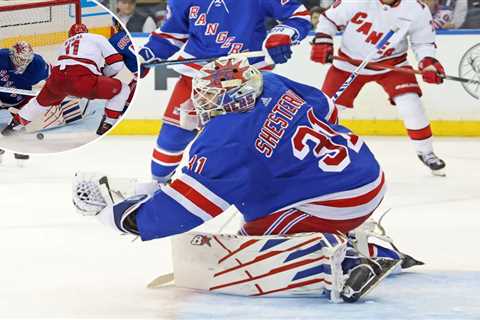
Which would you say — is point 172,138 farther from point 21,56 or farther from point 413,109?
point 21,56

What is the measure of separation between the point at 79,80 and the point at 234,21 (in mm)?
2021

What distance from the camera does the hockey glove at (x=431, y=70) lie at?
6.45 metres

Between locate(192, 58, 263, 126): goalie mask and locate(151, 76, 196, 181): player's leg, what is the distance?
1.56m

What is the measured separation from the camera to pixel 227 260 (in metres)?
3.60

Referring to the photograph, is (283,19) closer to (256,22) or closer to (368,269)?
(256,22)

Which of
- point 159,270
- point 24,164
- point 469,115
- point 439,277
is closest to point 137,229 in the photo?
point 159,270

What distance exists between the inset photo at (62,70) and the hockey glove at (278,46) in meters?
1.74

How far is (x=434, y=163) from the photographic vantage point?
6531mm

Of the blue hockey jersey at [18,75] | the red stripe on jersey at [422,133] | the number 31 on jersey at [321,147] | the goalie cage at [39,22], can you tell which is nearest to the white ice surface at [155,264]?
the red stripe on jersey at [422,133]

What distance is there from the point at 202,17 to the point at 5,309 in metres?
1.94

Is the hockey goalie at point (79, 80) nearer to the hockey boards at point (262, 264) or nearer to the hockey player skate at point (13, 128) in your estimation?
the hockey player skate at point (13, 128)

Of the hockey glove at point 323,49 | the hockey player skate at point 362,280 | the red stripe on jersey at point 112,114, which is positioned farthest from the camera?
the hockey glove at point 323,49

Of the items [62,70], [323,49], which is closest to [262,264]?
[62,70]

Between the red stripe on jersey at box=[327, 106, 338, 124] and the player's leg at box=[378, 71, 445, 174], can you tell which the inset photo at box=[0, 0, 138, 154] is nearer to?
the red stripe on jersey at box=[327, 106, 338, 124]
